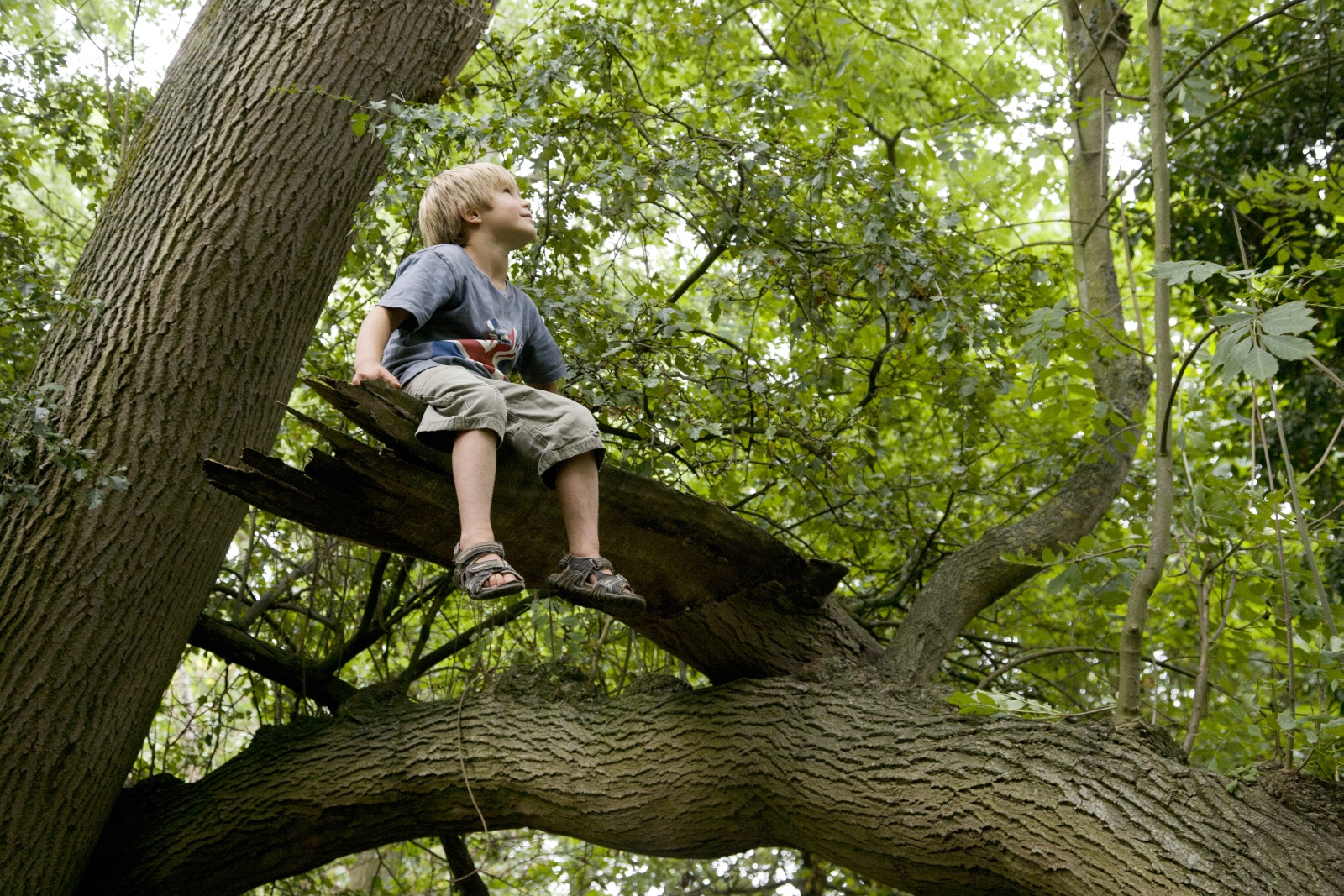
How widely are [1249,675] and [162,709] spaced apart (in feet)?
18.2

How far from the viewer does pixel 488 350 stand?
10.1 feet

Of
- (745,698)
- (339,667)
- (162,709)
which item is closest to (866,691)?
(745,698)

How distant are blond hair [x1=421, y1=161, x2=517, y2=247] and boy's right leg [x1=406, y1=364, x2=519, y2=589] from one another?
0.65 m

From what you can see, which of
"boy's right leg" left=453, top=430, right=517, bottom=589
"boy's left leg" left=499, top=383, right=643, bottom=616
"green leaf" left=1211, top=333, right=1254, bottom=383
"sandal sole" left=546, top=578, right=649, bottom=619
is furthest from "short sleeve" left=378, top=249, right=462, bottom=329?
"green leaf" left=1211, top=333, right=1254, bottom=383

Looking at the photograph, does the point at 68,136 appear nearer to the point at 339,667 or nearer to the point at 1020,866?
the point at 339,667

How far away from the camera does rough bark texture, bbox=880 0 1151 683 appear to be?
165 inches

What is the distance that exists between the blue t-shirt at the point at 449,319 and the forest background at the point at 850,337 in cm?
67

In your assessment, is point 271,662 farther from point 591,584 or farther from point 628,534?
point 591,584

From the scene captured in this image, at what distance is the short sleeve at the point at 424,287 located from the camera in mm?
2844

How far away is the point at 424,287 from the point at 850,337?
9.55ft

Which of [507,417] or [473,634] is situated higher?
[473,634]

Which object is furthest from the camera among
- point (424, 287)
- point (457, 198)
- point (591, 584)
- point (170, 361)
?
point (170, 361)

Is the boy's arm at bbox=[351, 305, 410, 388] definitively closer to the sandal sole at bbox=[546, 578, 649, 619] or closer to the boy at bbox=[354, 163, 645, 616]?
the boy at bbox=[354, 163, 645, 616]

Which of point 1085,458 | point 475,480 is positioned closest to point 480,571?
point 475,480
